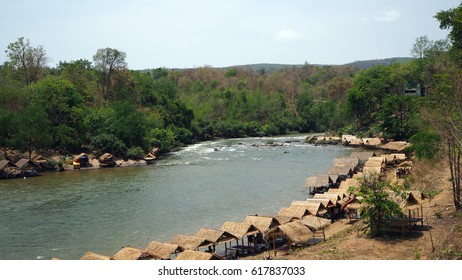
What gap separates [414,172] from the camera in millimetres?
27688

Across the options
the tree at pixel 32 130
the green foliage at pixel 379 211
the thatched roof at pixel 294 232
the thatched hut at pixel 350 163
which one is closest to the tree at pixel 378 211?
the green foliage at pixel 379 211

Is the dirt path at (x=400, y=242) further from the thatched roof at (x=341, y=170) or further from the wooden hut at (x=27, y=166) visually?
the wooden hut at (x=27, y=166)

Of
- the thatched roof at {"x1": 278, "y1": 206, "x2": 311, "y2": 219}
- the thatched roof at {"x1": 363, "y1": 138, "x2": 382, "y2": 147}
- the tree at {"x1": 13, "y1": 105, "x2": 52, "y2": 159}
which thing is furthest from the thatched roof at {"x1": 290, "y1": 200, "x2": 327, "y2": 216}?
the thatched roof at {"x1": 363, "y1": 138, "x2": 382, "y2": 147}

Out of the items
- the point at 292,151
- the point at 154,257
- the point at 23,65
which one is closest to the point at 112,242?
the point at 154,257

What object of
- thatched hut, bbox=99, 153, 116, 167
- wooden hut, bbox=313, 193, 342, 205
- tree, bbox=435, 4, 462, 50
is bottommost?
wooden hut, bbox=313, 193, 342, 205

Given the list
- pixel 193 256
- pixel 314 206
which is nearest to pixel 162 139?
pixel 314 206

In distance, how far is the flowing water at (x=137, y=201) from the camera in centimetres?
1969

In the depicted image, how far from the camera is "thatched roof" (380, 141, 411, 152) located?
43.0m

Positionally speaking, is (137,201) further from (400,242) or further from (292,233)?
(400,242)

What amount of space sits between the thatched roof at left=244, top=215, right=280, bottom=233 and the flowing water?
3.13 m

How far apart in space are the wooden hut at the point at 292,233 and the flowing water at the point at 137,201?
4313mm

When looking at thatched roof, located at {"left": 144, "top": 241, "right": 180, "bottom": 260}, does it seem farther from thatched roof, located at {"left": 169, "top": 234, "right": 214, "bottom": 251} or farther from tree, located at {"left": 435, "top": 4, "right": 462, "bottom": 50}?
tree, located at {"left": 435, "top": 4, "right": 462, "bottom": 50}

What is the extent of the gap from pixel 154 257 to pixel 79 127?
31010mm

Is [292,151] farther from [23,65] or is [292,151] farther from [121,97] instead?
[23,65]
